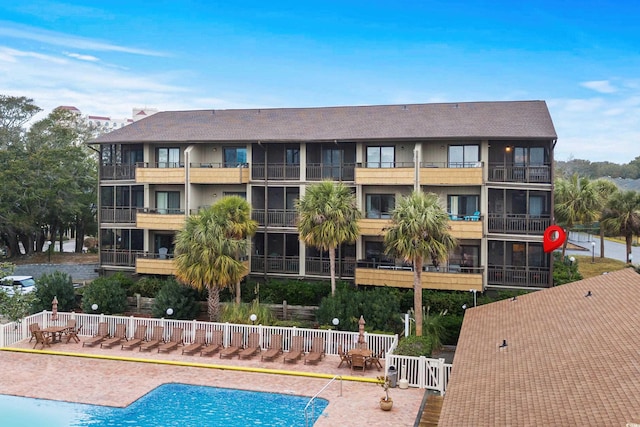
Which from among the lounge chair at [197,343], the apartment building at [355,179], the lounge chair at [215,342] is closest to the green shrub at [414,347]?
the apartment building at [355,179]

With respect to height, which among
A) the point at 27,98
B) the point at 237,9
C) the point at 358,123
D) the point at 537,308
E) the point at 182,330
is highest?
the point at 237,9

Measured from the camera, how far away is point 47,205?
4650 cm

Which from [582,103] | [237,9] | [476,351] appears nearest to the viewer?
[476,351]

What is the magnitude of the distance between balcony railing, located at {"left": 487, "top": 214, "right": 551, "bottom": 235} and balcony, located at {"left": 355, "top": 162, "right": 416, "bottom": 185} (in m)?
4.71

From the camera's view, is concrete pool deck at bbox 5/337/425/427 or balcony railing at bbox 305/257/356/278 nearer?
concrete pool deck at bbox 5/337/425/427

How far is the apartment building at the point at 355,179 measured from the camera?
29.9 m

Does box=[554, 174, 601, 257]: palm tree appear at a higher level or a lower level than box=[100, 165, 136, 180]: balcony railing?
lower

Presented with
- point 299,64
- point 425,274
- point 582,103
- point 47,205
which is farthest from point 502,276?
point 582,103

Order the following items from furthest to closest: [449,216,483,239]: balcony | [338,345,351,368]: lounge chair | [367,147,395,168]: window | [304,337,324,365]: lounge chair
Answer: [367,147,395,168]: window < [449,216,483,239]: balcony < [304,337,324,365]: lounge chair < [338,345,351,368]: lounge chair

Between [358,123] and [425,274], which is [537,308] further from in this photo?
[358,123]

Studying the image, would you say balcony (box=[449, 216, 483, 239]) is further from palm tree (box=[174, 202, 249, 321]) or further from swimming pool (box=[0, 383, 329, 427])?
swimming pool (box=[0, 383, 329, 427])

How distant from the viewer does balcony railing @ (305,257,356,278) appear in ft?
104

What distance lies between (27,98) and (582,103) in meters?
55.4

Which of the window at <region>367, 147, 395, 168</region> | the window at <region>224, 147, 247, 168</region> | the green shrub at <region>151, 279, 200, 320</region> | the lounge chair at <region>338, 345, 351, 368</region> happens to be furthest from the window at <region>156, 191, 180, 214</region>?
the lounge chair at <region>338, 345, 351, 368</region>
